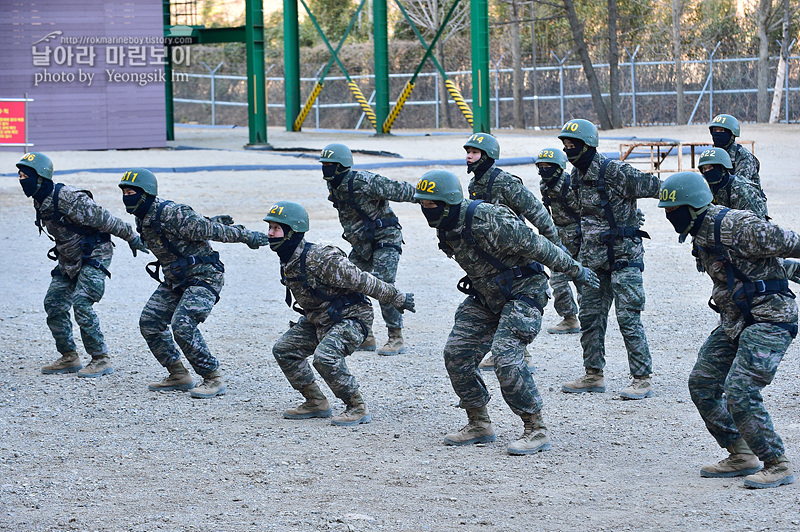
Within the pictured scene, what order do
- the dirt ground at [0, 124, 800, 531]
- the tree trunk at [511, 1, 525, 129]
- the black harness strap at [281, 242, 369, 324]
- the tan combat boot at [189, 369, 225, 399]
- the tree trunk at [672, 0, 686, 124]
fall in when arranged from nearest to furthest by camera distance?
the dirt ground at [0, 124, 800, 531] → the black harness strap at [281, 242, 369, 324] → the tan combat boot at [189, 369, 225, 399] → the tree trunk at [672, 0, 686, 124] → the tree trunk at [511, 1, 525, 129]

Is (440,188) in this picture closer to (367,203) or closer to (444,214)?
(444,214)

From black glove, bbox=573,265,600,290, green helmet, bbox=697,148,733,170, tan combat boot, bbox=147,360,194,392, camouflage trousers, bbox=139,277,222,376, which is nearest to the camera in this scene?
black glove, bbox=573,265,600,290

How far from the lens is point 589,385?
8.51 m

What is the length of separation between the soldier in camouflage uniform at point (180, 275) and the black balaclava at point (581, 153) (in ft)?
8.69

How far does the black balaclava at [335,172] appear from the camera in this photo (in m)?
9.88

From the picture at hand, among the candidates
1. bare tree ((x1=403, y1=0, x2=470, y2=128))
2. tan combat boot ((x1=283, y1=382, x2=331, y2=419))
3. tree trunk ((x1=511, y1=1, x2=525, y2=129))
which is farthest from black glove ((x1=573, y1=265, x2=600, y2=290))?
bare tree ((x1=403, y1=0, x2=470, y2=128))

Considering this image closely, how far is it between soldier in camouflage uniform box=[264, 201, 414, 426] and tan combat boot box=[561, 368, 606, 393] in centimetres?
174

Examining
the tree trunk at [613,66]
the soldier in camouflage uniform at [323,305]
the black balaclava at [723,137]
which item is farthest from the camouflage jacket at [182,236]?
the tree trunk at [613,66]

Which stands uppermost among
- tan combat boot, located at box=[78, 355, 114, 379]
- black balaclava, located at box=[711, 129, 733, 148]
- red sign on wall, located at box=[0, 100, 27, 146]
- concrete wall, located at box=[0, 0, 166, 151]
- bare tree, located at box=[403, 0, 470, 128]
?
bare tree, located at box=[403, 0, 470, 128]

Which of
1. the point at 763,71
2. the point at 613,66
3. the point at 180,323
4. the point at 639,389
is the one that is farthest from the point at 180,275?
the point at 763,71

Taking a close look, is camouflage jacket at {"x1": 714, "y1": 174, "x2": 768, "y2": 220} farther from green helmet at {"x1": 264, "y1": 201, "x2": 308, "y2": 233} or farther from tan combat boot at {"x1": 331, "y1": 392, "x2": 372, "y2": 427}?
green helmet at {"x1": 264, "y1": 201, "x2": 308, "y2": 233}

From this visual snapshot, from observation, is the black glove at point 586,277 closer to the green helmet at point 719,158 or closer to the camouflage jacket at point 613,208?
the camouflage jacket at point 613,208

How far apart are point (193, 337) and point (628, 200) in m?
3.69

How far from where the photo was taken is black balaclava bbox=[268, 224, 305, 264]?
24.6ft
